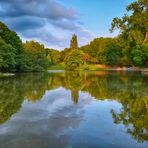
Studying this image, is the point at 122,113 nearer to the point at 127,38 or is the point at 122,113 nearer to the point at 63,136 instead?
the point at 63,136

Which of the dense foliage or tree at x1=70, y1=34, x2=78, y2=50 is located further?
tree at x1=70, y1=34, x2=78, y2=50

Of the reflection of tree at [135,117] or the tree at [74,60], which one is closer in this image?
the reflection of tree at [135,117]

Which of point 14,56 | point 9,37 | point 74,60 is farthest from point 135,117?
point 74,60

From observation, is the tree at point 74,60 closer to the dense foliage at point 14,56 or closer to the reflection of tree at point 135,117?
the dense foliage at point 14,56

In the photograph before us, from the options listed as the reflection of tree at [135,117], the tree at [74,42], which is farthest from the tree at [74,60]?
the reflection of tree at [135,117]

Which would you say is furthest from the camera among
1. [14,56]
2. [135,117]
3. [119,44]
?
[119,44]

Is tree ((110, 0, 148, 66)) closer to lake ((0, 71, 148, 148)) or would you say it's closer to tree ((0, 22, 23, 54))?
tree ((0, 22, 23, 54))

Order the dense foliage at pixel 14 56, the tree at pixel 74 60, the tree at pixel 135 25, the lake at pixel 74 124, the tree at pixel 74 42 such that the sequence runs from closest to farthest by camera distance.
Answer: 1. the lake at pixel 74 124
2. the dense foliage at pixel 14 56
3. the tree at pixel 135 25
4. the tree at pixel 74 60
5. the tree at pixel 74 42

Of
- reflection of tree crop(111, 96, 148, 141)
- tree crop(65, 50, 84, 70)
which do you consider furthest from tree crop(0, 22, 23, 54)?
reflection of tree crop(111, 96, 148, 141)

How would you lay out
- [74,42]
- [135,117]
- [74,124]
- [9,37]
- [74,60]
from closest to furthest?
[74,124] < [135,117] < [9,37] < [74,60] < [74,42]

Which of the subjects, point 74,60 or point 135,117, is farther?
point 74,60

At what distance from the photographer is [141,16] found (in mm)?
53375

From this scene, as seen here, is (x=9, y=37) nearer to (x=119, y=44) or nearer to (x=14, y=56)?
(x=14, y=56)

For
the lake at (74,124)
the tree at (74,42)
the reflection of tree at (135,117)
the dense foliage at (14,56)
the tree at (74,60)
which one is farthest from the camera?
the tree at (74,42)
